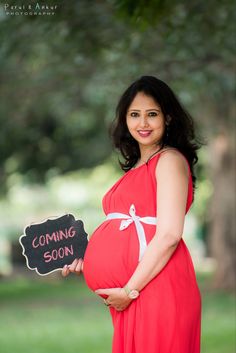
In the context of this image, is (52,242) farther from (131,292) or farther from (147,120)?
(147,120)

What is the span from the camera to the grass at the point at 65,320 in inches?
405

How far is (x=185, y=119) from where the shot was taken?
3680 mm

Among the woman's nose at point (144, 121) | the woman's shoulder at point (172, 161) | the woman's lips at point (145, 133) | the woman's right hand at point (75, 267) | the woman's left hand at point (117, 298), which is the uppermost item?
the woman's nose at point (144, 121)

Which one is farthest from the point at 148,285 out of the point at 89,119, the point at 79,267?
the point at 89,119

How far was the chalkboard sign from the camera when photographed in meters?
3.65

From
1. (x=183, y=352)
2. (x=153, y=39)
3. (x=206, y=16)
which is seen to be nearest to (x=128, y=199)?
(x=183, y=352)

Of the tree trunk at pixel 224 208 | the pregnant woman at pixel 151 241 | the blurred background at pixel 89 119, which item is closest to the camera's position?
the pregnant woman at pixel 151 241

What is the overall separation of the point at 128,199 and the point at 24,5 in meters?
1.65

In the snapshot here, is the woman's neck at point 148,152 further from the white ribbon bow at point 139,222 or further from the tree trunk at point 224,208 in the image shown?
the tree trunk at point 224,208

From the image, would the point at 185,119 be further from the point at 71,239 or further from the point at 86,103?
the point at 86,103

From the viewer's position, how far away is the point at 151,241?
343 centimetres

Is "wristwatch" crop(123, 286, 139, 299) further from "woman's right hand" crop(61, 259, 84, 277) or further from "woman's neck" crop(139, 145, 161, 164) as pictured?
"woman's neck" crop(139, 145, 161, 164)

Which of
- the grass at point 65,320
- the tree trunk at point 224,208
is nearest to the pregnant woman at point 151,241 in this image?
the grass at point 65,320

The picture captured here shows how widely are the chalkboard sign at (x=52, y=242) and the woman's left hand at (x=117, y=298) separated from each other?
27 centimetres
